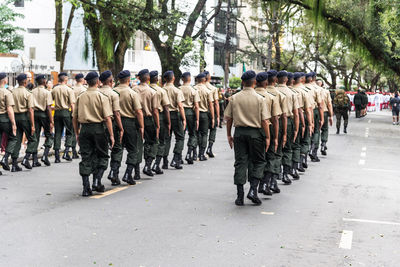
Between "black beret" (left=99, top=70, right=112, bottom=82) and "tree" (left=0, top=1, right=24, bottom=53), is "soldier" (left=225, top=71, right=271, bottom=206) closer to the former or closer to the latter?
"black beret" (left=99, top=70, right=112, bottom=82)

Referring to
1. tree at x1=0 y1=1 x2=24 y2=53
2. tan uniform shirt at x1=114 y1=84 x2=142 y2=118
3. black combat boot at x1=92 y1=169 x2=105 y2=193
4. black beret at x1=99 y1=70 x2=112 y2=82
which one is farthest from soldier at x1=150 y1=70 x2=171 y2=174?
tree at x1=0 y1=1 x2=24 y2=53

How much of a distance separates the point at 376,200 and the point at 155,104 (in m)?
4.36

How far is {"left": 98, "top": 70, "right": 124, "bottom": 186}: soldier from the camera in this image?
32.8 ft

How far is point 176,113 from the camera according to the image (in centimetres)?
1377

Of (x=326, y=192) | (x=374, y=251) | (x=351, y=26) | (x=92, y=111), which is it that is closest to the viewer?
(x=374, y=251)

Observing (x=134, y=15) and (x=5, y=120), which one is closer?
(x=5, y=120)

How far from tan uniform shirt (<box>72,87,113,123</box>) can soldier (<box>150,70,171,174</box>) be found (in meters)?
2.37

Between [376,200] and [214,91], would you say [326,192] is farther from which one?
[214,91]

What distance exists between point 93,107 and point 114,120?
1218 mm

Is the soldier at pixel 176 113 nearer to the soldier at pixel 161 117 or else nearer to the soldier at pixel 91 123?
the soldier at pixel 161 117

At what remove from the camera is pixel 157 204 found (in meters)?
9.16

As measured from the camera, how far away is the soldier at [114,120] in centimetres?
1001

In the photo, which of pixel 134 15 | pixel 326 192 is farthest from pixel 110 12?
pixel 326 192

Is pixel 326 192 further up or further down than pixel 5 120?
further down
